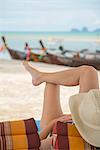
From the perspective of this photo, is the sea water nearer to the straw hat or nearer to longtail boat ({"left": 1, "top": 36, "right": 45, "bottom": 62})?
longtail boat ({"left": 1, "top": 36, "right": 45, "bottom": 62})

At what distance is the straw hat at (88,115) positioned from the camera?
1.46 meters

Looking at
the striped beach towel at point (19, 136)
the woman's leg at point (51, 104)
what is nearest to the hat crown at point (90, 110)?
the striped beach towel at point (19, 136)

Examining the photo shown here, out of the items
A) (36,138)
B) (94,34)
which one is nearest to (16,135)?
(36,138)

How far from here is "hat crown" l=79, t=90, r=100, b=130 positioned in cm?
150

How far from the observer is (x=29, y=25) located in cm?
682

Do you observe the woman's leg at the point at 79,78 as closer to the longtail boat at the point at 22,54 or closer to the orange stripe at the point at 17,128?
the orange stripe at the point at 17,128

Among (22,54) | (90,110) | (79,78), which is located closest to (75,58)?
(22,54)

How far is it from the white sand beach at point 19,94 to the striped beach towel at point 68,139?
2142mm

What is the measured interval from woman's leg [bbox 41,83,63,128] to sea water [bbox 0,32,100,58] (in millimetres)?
4675

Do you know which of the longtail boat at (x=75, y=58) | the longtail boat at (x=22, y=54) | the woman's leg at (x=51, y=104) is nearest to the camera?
the woman's leg at (x=51, y=104)

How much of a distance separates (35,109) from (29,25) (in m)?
3.10

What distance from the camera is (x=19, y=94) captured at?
474 centimetres

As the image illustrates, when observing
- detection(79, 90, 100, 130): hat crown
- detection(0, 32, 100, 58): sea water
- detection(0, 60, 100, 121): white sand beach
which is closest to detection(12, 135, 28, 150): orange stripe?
detection(79, 90, 100, 130): hat crown

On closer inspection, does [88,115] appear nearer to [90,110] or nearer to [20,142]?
[90,110]
